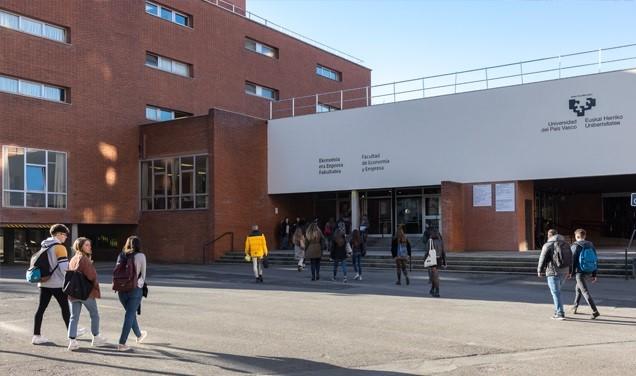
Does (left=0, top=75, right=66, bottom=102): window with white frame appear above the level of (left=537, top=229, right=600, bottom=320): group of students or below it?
above

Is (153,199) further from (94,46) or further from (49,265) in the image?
(49,265)

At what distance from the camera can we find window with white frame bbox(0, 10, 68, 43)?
953 inches

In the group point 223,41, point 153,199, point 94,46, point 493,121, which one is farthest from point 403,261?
point 223,41

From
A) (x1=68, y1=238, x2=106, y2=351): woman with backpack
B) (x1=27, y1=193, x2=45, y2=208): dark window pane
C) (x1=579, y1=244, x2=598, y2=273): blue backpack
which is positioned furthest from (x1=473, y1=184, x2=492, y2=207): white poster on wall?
(x1=68, y1=238, x2=106, y2=351): woman with backpack

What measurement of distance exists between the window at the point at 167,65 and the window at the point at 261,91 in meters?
4.56

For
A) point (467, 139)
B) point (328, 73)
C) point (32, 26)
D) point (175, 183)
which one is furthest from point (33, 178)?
point (328, 73)

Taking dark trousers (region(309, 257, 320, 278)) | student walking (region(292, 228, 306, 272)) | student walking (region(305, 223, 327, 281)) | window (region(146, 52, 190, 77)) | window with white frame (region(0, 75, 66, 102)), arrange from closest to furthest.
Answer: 1. student walking (region(305, 223, 327, 281))
2. dark trousers (region(309, 257, 320, 278))
3. student walking (region(292, 228, 306, 272))
4. window with white frame (region(0, 75, 66, 102))
5. window (region(146, 52, 190, 77))

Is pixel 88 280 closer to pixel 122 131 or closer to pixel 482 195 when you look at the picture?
pixel 482 195

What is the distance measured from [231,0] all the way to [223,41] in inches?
257

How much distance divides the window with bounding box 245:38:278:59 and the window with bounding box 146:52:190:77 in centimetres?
504

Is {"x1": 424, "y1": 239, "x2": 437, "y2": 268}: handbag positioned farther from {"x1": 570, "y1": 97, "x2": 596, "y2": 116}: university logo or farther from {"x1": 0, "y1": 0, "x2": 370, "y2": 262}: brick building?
{"x1": 0, "y1": 0, "x2": 370, "y2": 262}: brick building

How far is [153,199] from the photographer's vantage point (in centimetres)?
2919

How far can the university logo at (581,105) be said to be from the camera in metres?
22.1

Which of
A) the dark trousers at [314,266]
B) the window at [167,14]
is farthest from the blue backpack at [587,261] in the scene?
the window at [167,14]
